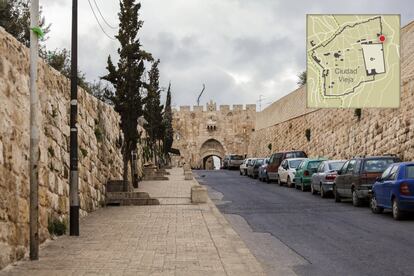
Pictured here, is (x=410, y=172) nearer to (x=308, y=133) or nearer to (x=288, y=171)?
(x=288, y=171)

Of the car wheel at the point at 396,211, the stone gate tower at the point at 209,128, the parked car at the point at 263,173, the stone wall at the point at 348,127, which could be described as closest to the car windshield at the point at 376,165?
the car wheel at the point at 396,211

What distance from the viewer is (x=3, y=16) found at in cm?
2655

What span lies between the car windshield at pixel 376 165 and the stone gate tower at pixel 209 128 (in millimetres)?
65508

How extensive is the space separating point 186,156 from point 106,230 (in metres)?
74.2

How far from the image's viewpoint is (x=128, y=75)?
24688mm

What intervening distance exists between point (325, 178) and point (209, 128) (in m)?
62.0

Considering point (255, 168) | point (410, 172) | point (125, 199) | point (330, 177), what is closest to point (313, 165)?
point (330, 177)

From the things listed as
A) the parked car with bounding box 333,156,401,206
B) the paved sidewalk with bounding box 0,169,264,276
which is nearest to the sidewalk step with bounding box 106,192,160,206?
the paved sidewalk with bounding box 0,169,264,276

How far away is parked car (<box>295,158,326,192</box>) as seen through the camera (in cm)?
2863

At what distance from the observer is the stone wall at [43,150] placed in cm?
895

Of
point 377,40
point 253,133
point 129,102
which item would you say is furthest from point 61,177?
point 253,133

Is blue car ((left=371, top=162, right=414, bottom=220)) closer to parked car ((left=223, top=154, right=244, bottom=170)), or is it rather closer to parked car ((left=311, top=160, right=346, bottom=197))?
parked car ((left=311, top=160, right=346, bottom=197))

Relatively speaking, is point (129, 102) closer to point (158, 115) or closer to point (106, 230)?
point (106, 230)

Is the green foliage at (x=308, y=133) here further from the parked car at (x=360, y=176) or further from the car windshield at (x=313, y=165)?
the parked car at (x=360, y=176)
